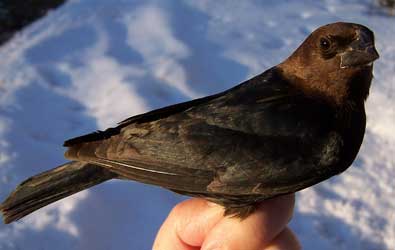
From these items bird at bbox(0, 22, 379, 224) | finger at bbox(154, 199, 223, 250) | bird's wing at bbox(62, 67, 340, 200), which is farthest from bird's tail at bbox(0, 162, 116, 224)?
finger at bbox(154, 199, 223, 250)

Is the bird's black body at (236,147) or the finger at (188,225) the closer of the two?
the bird's black body at (236,147)

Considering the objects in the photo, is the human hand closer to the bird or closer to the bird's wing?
the bird

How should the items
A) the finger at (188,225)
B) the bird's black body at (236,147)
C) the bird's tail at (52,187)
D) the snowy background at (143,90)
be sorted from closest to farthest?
1. the bird's black body at (236,147)
2. the bird's tail at (52,187)
3. the finger at (188,225)
4. the snowy background at (143,90)

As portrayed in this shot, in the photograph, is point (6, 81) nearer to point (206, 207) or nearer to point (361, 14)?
point (206, 207)

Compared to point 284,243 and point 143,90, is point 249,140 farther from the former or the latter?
point 143,90

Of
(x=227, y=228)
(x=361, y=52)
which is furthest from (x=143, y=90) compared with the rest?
(x=361, y=52)

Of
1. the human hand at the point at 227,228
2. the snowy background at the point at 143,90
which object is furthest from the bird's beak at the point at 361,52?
the snowy background at the point at 143,90

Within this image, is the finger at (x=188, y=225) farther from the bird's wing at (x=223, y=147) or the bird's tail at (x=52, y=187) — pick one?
the bird's tail at (x=52, y=187)

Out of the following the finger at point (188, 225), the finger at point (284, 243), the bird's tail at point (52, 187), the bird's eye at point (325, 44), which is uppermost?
the bird's eye at point (325, 44)
